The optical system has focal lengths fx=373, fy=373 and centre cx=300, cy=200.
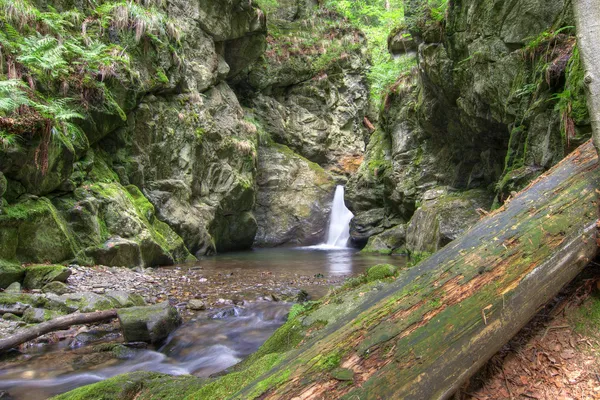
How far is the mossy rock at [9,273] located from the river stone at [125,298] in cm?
147

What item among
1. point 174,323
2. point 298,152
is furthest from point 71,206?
point 298,152

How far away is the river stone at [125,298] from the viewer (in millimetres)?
5904

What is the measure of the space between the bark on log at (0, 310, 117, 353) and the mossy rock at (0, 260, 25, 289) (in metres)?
1.90

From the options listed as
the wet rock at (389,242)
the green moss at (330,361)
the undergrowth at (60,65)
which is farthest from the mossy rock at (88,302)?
the wet rock at (389,242)

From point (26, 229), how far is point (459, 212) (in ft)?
34.8

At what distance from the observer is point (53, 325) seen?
4.68 metres

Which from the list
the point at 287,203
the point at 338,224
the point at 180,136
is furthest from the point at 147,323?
the point at 338,224

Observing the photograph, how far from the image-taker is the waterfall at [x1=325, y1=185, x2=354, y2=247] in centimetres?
2158

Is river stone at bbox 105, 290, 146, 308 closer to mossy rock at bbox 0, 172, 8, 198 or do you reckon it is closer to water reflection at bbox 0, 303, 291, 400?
water reflection at bbox 0, 303, 291, 400

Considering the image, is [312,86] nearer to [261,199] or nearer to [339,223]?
[261,199]

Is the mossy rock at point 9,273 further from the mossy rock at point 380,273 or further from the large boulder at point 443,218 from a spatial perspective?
the large boulder at point 443,218

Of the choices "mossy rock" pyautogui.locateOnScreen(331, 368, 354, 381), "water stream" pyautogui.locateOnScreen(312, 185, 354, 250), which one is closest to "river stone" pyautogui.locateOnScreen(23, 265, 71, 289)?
"mossy rock" pyautogui.locateOnScreen(331, 368, 354, 381)

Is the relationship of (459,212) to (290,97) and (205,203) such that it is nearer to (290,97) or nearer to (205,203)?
(205,203)

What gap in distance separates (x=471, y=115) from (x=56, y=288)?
10.4 meters
